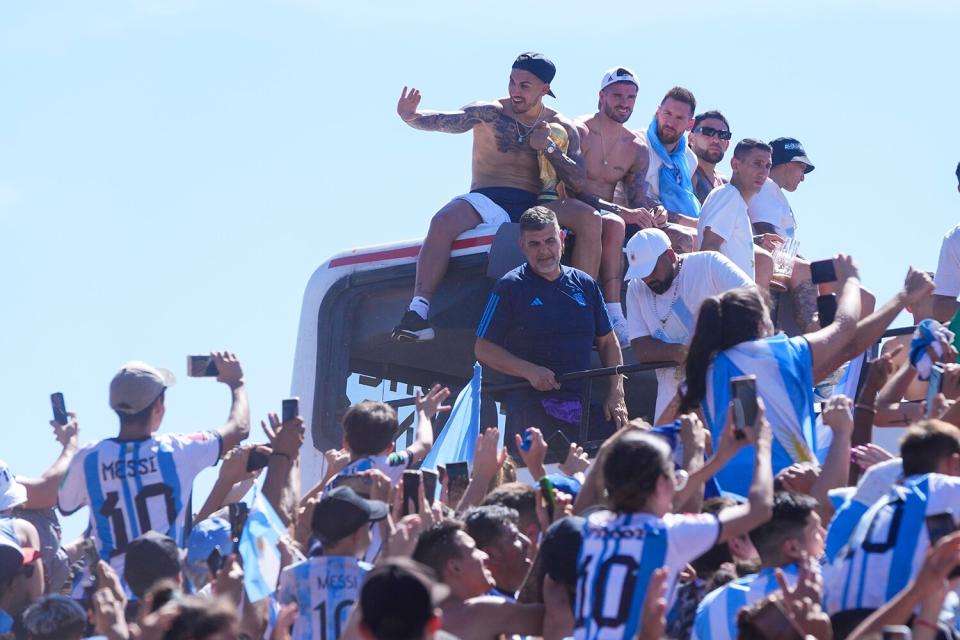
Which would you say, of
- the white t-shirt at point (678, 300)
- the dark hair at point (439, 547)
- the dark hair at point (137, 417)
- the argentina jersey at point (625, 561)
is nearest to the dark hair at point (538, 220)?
the white t-shirt at point (678, 300)

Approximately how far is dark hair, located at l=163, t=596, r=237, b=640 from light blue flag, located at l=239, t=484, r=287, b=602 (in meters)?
1.22

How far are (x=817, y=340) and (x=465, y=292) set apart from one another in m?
3.63

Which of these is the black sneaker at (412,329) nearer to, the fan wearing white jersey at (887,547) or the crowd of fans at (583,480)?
the crowd of fans at (583,480)

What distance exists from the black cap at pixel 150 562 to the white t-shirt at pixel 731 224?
4075 millimetres

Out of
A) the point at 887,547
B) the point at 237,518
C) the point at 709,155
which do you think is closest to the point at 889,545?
the point at 887,547

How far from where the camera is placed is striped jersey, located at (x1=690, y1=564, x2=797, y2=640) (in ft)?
17.6

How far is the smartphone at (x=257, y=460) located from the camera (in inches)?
290

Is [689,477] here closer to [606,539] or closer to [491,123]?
[606,539]

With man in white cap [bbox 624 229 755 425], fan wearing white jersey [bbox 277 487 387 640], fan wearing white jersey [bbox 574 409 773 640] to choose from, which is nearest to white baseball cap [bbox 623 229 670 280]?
man in white cap [bbox 624 229 755 425]

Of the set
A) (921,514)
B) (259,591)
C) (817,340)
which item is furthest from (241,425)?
(921,514)

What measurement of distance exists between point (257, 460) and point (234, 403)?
0.90 feet

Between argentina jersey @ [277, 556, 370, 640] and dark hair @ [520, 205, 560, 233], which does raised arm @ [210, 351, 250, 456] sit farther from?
dark hair @ [520, 205, 560, 233]

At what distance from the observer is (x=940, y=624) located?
15.7 feet

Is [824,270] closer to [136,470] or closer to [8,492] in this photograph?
[136,470]
